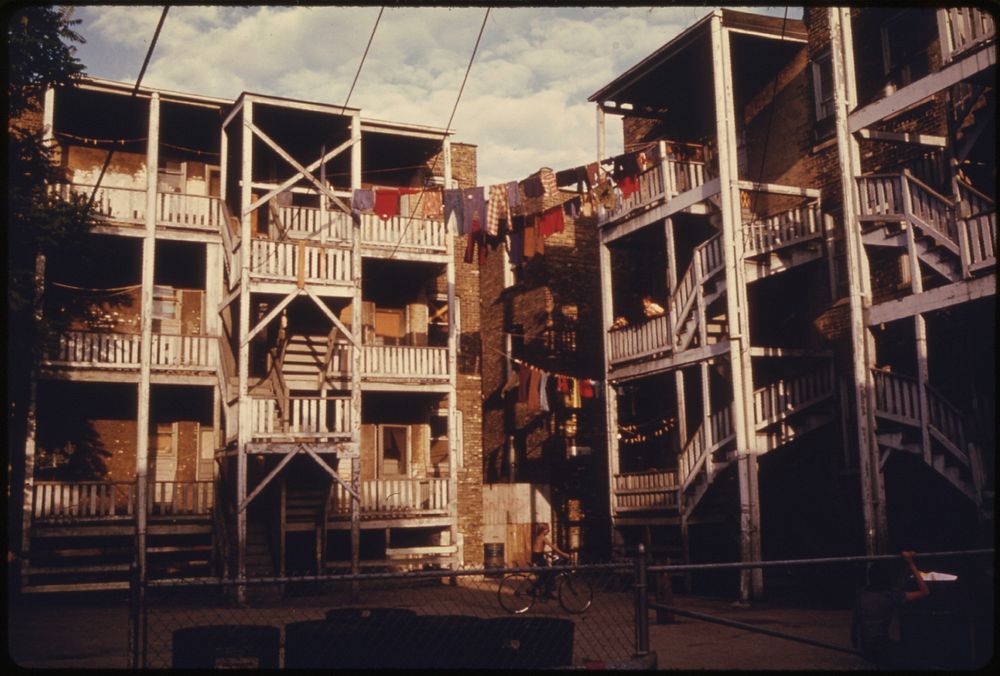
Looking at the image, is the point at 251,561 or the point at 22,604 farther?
the point at 251,561

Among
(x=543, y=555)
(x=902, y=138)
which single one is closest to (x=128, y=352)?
(x=543, y=555)

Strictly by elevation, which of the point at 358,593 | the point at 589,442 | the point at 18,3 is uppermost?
the point at 18,3

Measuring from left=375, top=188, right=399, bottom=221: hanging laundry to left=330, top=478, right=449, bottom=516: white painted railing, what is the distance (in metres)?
6.51

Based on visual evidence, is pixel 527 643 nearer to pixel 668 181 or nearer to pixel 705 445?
pixel 705 445

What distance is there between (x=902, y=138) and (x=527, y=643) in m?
13.5

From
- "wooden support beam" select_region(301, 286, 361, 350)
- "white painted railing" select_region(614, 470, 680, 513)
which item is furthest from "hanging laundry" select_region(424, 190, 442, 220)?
"white painted railing" select_region(614, 470, 680, 513)

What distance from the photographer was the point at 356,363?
22.4m

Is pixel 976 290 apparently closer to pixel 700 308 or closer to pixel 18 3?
pixel 700 308

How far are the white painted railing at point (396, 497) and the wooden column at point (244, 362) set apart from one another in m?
3.00

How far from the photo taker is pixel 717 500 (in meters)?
21.3

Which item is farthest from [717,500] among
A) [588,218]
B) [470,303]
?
[588,218]

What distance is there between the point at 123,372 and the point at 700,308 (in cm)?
1329

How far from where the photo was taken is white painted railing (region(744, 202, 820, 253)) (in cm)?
2062

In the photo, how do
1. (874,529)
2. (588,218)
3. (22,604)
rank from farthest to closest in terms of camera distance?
(588,218) → (22,604) → (874,529)
